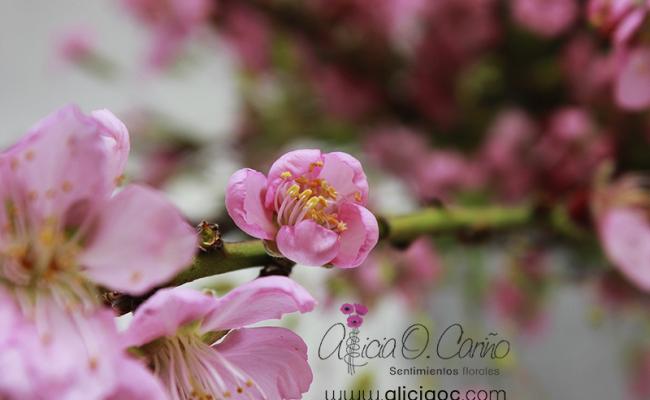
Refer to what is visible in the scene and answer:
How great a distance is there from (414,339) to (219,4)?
1.01 feet

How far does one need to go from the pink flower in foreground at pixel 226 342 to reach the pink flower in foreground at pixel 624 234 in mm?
149

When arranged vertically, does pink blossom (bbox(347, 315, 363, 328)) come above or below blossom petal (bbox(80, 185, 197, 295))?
above

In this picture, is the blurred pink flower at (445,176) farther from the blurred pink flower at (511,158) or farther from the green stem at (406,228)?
the green stem at (406,228)

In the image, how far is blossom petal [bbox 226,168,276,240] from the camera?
0.43 ft

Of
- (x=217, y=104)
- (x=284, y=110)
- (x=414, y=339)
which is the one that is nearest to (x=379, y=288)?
(x=414, y=339)

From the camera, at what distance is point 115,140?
129 millimetres

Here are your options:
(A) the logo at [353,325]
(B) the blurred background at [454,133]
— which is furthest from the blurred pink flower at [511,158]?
(A) the logo at [353,325]

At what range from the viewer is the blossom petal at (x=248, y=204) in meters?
0.13

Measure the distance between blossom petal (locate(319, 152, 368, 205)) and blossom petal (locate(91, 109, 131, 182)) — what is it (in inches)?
1.4

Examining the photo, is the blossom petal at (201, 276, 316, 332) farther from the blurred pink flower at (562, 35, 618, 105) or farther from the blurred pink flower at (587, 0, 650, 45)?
the blurred pink flower at (562, 35, 618, 105)

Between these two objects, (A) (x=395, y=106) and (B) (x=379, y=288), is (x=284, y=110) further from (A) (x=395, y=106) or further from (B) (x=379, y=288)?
(B) (x=379, y=288)

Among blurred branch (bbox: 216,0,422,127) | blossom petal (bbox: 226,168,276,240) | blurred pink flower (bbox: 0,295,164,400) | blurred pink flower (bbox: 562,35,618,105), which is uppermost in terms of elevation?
blurred branch (bbox: 216,0,422,127)

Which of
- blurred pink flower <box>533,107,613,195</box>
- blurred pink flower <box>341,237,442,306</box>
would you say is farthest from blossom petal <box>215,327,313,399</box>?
blurred pink flower <box>533,107,613,195</box>

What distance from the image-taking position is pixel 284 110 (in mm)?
501
